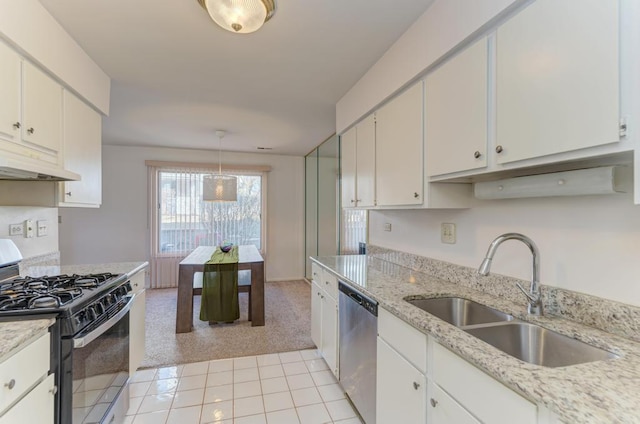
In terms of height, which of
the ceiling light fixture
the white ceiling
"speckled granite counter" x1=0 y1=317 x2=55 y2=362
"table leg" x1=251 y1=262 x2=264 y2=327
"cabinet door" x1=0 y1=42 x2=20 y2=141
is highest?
the white ceiling

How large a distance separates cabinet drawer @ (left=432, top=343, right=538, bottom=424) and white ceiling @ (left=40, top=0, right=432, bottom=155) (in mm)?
1733

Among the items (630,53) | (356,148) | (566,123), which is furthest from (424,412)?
(356,148)

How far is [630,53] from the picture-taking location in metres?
0.82

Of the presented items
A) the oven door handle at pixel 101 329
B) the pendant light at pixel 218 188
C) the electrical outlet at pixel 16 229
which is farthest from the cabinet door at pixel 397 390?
the pendant light at pixel 218 188

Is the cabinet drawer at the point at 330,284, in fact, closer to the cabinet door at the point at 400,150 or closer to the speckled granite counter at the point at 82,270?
the cabinet door at the point at 400,150

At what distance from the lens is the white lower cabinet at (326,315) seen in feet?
7.14

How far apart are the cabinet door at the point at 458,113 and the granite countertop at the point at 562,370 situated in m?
0.70

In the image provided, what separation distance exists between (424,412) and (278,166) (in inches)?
187

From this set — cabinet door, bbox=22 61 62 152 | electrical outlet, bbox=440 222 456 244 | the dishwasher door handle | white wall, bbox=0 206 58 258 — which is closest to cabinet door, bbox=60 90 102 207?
cabinet door, bbox=22 61 62 152

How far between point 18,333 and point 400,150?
2.01 metres

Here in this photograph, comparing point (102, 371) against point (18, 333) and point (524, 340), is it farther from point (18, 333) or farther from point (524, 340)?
point (524, 340)

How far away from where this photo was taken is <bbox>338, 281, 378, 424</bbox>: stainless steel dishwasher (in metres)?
1.63

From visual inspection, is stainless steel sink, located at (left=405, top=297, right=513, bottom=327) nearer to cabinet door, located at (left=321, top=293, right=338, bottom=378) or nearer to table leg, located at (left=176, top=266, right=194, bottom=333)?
cabinet door, located at (left=321, top=293, right=338, bottom=378)

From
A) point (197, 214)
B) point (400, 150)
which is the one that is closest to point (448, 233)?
point (400, 150)
